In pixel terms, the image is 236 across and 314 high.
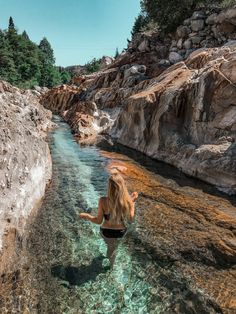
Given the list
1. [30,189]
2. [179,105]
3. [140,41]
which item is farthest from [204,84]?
[140,41]

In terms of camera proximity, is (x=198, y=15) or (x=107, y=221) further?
(x=198, y=15)

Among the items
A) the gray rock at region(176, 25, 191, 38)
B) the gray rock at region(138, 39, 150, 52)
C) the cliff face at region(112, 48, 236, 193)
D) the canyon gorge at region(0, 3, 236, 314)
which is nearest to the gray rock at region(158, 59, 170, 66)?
the gray rock at region(176, 25, 191, 38)

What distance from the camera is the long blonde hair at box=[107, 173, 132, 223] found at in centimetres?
617

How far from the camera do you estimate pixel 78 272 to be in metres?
6.32

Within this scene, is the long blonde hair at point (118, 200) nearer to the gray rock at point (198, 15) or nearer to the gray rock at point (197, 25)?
the gray rock at point (197, 25)

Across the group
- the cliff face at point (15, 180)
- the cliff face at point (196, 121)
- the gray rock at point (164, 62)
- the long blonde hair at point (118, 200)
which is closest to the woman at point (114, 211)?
the long blonde hair at point (118, 200)

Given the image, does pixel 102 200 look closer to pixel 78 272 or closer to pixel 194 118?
pixel 78 272

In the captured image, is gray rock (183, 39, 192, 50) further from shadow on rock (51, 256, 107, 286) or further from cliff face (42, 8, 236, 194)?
shadow on rock (51, 256, 107, 286)

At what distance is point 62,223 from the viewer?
8.61 metres

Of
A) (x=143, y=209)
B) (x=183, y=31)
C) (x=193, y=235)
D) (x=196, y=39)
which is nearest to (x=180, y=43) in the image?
(x=183, y=31)

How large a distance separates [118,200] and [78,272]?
1.75 metres

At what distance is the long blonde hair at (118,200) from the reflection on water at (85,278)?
A: 3.68 feet

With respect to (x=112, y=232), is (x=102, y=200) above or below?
above

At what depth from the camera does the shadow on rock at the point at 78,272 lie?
6.08 m
